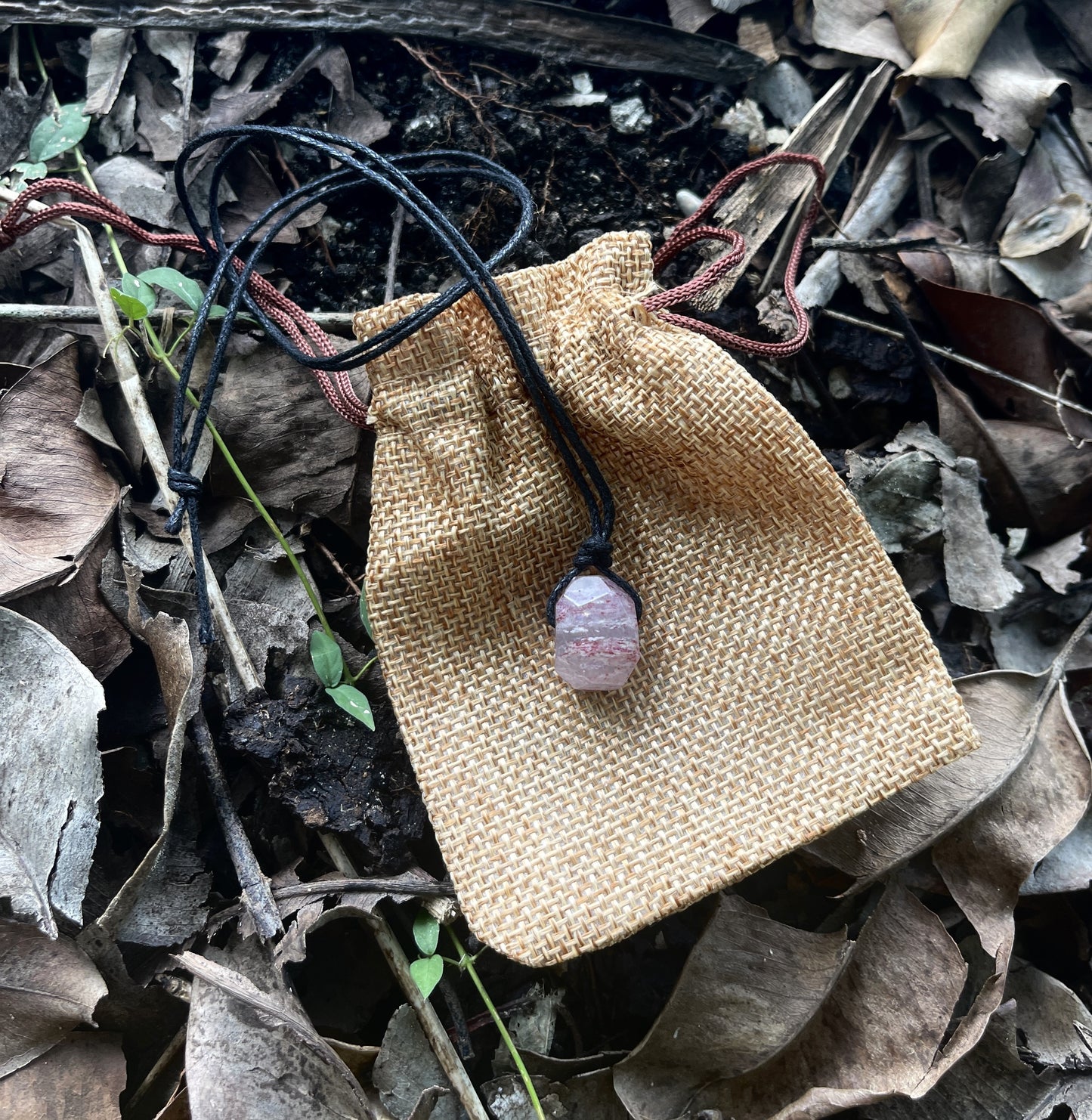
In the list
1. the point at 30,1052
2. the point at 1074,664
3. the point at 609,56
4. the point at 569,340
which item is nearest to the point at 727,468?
the point at 569,340

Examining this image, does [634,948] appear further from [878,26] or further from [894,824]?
[878,26]

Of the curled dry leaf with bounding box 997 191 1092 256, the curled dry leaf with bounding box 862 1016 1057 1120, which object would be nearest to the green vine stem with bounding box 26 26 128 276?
the curled dry leaf with bounding box 997 191 1092 256

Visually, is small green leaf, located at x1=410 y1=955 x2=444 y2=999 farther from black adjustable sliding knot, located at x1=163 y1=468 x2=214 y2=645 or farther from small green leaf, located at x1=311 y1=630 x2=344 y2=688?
black adjustable sliding knot, located at x1=163 y1=468 x2=214 y2=645

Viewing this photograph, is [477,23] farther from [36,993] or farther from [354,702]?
[36,993]

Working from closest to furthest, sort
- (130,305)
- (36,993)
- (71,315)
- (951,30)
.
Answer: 1. (36,993)
2. (130,305)
3. (71,315)
4. (951,30)

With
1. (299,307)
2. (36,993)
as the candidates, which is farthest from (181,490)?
(36,993)

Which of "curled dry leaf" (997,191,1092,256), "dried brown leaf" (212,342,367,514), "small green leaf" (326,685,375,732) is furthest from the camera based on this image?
"curled dry leaf" (997,191,1092,256)

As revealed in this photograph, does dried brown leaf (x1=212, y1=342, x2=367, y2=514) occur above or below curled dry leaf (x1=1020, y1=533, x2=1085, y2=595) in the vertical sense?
below
